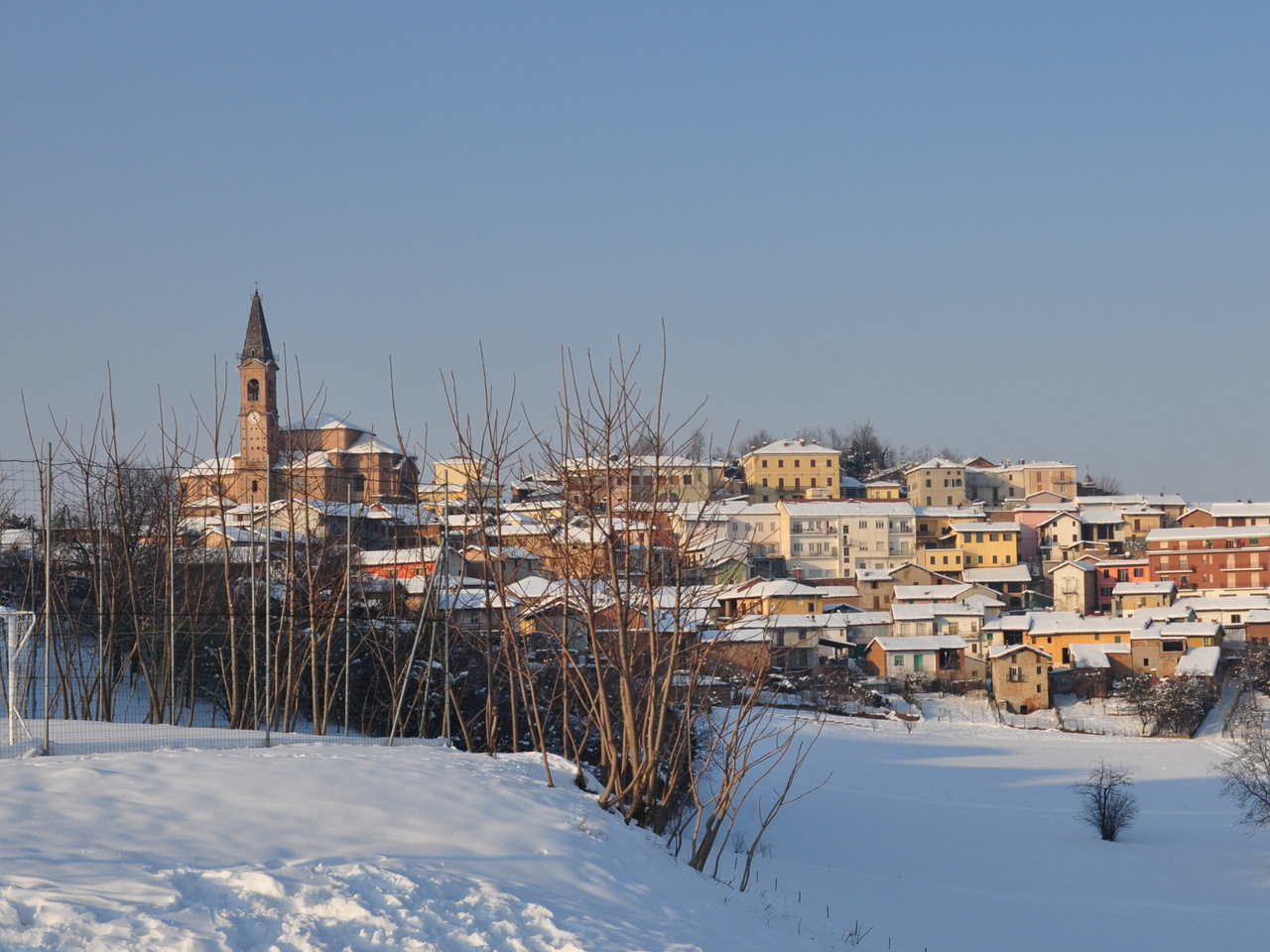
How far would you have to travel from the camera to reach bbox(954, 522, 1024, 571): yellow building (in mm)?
60188

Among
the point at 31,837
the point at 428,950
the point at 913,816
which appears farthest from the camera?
the point at 913,816

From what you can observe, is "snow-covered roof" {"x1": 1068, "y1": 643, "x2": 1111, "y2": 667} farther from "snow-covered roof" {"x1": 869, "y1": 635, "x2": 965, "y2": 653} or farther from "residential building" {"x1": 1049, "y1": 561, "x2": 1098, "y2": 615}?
"residential building" {"x1": 1049, "y1": 561, "x2": 1098, "y2": 615}

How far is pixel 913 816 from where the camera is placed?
22.5 metres

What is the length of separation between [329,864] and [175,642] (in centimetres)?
823

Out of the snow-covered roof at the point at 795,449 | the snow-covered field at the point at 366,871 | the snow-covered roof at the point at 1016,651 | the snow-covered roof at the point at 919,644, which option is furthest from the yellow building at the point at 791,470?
the snow-covered field at the point at 366,871

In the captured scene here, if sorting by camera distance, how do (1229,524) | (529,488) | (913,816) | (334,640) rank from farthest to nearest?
(1229,524), (913,816), (334,640), (529,488)

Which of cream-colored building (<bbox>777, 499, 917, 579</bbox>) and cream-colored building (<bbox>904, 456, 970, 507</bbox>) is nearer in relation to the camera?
cream-colored building (<bbox>777, 499, 917, 579</bbox>)

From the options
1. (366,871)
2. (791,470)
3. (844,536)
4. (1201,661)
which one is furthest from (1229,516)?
(366,871)

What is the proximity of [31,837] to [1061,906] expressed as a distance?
43.6 ft

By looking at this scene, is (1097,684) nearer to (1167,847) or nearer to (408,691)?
(1167,847)

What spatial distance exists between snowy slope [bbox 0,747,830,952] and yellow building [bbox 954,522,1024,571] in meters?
55.7

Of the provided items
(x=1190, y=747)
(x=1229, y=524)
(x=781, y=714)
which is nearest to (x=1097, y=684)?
(x=1190, y=747)

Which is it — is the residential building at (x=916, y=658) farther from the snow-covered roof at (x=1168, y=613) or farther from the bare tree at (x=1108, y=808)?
the bare tree at (x=1108, y=808)

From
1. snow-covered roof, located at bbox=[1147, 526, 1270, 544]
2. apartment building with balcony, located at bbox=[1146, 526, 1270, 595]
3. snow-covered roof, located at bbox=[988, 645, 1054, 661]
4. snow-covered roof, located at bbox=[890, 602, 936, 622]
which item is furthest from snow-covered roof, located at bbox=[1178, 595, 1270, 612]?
snow-covered roof, located at bbox=[890, 602, 936, 622]
